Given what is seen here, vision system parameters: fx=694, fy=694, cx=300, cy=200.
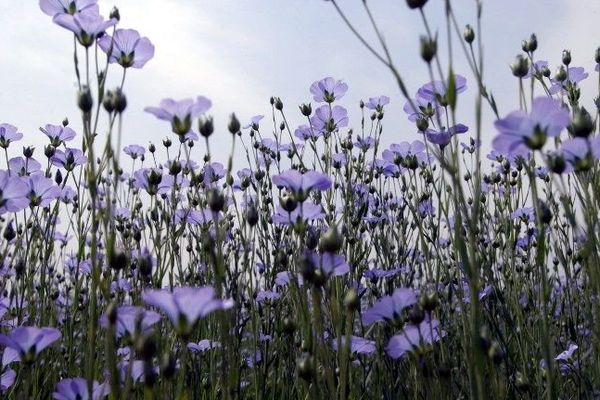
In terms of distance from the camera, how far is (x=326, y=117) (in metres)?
3.15

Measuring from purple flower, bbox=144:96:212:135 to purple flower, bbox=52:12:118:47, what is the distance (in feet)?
1.03

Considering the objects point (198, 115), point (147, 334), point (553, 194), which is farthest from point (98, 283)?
point (553, 194)

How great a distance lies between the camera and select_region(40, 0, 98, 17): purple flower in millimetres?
1669

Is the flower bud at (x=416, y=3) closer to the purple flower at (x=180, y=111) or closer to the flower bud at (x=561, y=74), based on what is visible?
the purple flower at (x=180, y=111)

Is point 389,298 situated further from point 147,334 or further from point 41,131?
point 41,131

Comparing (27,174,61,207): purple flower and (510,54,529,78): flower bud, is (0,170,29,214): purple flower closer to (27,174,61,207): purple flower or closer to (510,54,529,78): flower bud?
(27,174,61,207): purple flower

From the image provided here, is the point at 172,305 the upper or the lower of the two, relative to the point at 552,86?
lower

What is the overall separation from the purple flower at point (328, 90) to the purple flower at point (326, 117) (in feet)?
0.19

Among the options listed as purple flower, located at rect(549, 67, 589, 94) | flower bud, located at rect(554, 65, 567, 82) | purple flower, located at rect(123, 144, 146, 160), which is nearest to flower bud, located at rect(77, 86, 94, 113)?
flower bud, located at rect(554, 65, 567, 82)

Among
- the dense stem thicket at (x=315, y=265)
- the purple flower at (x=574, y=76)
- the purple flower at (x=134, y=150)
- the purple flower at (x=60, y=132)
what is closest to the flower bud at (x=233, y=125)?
the dense stem thicket at (x=315, y=265)

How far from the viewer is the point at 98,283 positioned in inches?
43.1

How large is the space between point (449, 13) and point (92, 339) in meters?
0.80

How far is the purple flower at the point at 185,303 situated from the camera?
1.02 meters

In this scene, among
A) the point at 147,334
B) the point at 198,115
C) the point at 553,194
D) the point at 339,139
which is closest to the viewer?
the point at 147,334
